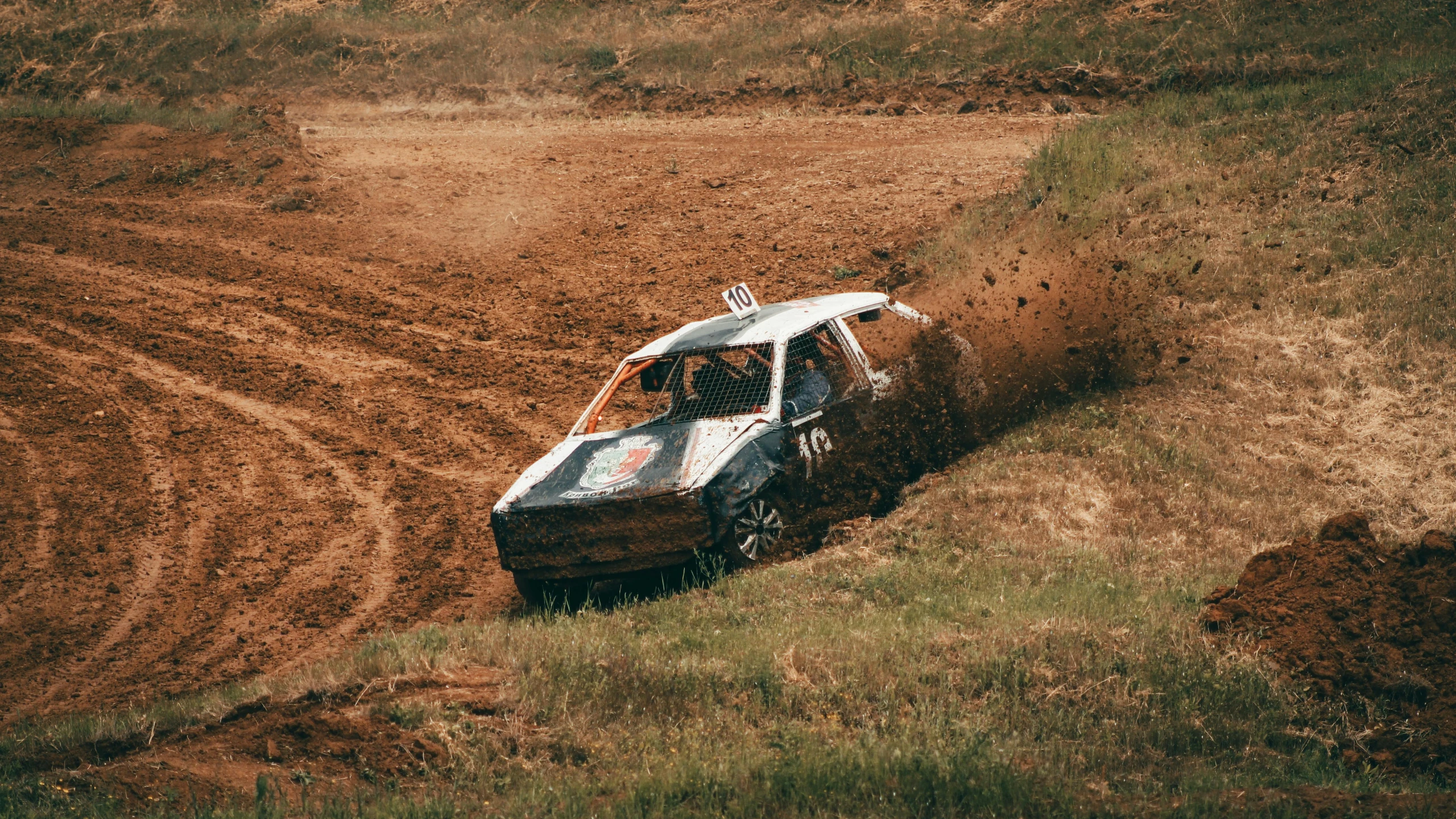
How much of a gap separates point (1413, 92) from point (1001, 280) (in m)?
6.15

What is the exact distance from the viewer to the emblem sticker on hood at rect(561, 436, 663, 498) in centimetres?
748

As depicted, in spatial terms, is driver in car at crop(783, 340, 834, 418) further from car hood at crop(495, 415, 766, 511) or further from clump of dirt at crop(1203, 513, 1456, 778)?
clump of dirt at crop(1203, 513, 1456, 778)

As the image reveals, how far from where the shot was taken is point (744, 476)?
7484 mm

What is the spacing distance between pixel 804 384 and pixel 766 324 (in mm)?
647

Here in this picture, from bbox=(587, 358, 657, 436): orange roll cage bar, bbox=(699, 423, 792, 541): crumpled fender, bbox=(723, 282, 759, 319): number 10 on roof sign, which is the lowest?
bbox=(699, 423, 792, 541): crumpled fender

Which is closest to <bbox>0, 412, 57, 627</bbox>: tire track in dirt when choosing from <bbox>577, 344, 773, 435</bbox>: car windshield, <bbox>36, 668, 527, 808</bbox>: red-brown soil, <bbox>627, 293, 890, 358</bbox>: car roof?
<bbox>36, 668, 527, 808</bbox>: red-brown soil

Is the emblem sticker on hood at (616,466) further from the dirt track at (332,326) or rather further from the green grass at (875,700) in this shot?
the dirt track at (332,326)

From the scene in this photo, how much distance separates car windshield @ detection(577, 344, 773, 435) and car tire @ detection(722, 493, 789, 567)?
0.71 m

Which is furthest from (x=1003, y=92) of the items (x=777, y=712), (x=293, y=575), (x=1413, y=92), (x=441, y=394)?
(x=777, y=712)

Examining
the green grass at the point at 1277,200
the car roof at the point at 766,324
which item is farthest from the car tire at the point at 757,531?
the green grass at the point at 1277,200

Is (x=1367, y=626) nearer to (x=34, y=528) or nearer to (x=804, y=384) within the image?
(x=804, y=384)

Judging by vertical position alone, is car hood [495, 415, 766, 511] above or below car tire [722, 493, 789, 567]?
above

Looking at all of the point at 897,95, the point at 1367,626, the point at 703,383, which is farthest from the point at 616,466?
the point at 897,95

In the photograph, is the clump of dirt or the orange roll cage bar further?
the orange roll cage bar
